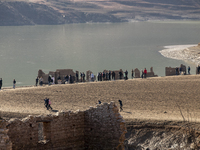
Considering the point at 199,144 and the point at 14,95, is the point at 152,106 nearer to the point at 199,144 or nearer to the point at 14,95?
the point at 199,144

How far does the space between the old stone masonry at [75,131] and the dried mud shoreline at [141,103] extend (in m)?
4.80

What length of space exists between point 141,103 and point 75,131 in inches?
455

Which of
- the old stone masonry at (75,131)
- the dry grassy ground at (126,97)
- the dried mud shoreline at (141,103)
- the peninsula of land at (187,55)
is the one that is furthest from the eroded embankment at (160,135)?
the peninsula of land at (187,55)

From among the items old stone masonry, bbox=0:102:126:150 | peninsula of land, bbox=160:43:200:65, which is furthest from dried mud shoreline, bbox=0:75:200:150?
peninsula of land, bbox=160:43:200:65

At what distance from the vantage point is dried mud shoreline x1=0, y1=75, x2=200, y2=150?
70.6ft

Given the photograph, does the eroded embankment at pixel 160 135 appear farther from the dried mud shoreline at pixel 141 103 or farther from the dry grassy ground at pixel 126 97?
the dry grassy ground at pixel 126 97

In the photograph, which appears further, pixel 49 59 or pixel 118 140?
pixel 49 59

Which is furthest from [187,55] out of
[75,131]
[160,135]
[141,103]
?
[75,131]

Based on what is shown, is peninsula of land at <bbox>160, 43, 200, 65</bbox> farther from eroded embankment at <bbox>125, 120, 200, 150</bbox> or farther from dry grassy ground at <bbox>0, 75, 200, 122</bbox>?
eroded embankment at <bbox>125, 120, 200, 150</bbox>

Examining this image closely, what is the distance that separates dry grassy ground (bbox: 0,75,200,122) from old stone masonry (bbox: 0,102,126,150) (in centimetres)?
725

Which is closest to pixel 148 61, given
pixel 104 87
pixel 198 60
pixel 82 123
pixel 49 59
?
pixel 198 60

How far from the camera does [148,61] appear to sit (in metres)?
69.4

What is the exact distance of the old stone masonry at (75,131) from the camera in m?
15.7

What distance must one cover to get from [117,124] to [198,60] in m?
50.1
